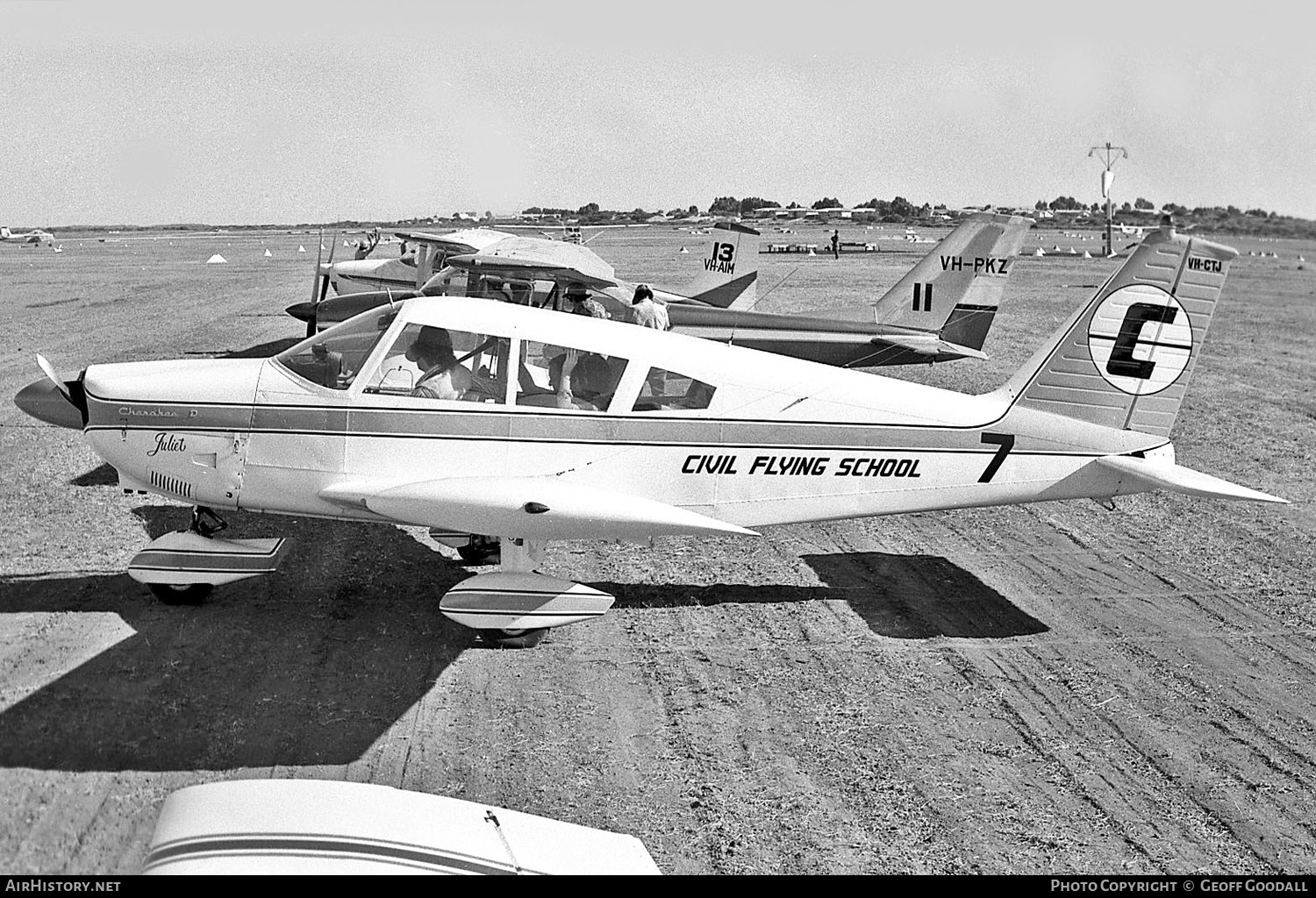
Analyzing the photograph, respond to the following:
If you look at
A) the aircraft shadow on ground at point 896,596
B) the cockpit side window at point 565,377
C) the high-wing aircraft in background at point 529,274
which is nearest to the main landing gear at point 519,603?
the cockpit side window at point 565,377

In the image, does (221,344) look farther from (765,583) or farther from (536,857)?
(536,857)

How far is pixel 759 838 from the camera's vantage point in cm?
493

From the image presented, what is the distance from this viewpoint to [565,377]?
733 centimetres

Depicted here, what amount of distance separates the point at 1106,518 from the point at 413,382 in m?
6.68

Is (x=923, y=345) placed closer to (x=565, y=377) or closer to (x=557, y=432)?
(x=565, y=377)

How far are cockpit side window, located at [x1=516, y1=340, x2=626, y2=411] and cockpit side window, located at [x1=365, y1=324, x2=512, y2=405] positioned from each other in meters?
0.15

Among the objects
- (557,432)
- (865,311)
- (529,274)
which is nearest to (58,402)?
(557,432)

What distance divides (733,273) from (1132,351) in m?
14.1

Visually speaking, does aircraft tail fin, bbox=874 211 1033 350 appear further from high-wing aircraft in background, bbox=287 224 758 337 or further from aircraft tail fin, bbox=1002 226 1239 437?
aircraft tail fin, bbox=1002 226 1239 437

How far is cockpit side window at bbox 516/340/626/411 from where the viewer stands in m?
7.28

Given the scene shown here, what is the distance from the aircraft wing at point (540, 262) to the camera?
47.2ft

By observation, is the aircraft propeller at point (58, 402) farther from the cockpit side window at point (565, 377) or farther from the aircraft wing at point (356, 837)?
the aircraft wing at point (356, 837)

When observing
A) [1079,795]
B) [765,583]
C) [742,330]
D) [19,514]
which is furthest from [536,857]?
[742,330]

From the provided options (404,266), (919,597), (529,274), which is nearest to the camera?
(919,597)
